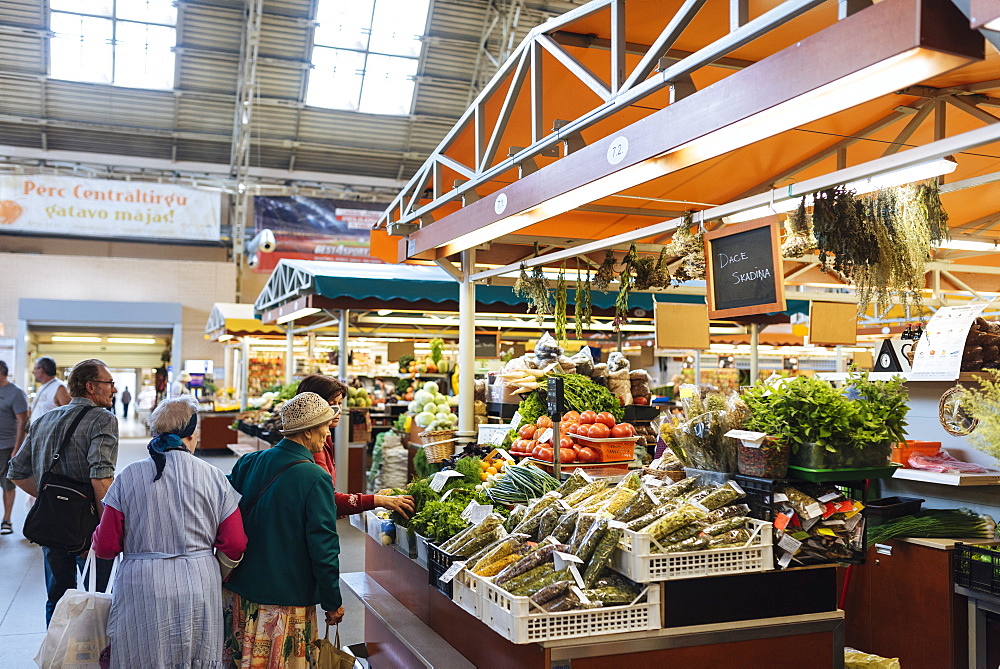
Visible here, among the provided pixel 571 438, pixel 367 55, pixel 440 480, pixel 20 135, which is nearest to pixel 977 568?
pixel 571 438

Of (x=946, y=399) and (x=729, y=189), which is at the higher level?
(x=729, y=189)

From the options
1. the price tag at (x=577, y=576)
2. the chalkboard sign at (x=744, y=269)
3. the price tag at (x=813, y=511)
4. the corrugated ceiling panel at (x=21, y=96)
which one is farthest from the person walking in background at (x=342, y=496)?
the corrugated ceiling panel at (x=21, y=96)

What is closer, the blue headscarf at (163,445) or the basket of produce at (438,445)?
the blue headscarf at (163,445)

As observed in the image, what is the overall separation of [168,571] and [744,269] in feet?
10.3

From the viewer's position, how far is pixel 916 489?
4.57m

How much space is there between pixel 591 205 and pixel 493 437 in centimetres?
175

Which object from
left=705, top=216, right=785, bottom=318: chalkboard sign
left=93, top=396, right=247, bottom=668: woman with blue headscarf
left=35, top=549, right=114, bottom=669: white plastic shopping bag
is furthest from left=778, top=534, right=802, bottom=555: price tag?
left=35, top=549, right=114, bottom=669: white plastic shopping bag

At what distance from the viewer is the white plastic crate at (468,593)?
9.19ft

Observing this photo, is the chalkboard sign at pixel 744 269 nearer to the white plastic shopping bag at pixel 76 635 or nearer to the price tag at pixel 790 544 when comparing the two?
the price tag at pixel 790 544

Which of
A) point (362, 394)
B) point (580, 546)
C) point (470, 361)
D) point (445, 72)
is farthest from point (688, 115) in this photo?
point (445, 72)

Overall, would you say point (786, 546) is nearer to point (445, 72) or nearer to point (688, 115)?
point (688, 115)

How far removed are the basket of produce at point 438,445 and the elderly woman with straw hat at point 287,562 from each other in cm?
338

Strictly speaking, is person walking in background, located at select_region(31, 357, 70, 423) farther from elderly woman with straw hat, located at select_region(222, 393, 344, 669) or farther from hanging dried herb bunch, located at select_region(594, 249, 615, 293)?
hanging dried herb bunch, located at select_region(594, 249, 615, 293)

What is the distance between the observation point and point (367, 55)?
20062 millimetres
